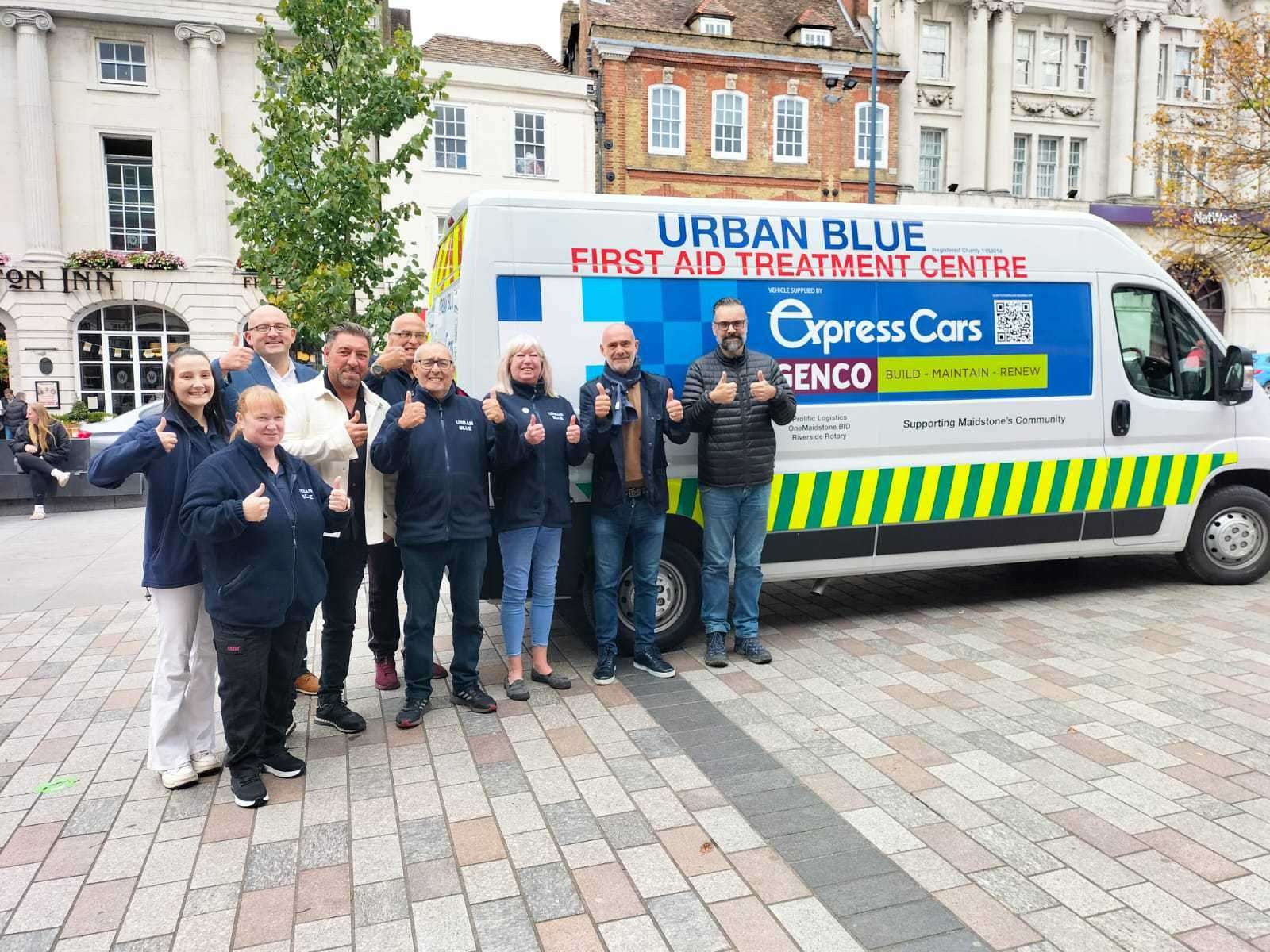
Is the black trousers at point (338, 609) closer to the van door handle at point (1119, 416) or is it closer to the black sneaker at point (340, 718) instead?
the black sneaker at point (340, 718)

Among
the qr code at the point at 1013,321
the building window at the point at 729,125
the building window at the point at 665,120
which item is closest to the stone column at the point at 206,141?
the building window at the point at 665,120

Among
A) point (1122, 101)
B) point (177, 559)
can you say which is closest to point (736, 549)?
point (177, 559)

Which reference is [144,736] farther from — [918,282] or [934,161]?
[934,161]

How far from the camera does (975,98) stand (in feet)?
98.5

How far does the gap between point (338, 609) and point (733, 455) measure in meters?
2.28

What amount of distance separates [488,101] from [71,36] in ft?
33.4

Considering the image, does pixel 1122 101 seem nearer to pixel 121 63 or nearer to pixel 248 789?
pixel 121 63

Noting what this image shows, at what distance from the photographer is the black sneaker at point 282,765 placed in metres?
3.98

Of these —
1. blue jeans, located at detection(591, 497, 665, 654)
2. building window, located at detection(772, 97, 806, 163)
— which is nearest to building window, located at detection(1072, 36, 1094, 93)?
building window, located at detection(772, 97, 806, 163)

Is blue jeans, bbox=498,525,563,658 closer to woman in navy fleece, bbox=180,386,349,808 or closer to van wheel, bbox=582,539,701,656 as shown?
van wheel, bbox=582,539,701,656

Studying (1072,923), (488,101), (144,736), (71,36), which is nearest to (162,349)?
(71,36)

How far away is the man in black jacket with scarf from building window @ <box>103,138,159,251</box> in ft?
73.7

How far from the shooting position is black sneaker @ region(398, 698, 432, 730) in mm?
4484

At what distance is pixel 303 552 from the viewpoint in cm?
379
